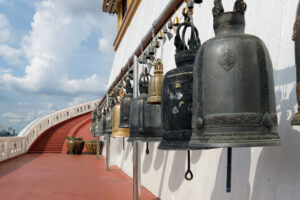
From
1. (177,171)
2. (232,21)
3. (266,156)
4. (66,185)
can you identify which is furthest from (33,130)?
(232,21)

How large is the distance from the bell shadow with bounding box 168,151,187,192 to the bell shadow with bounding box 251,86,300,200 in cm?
184

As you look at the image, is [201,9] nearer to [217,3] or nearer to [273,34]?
[273,34]

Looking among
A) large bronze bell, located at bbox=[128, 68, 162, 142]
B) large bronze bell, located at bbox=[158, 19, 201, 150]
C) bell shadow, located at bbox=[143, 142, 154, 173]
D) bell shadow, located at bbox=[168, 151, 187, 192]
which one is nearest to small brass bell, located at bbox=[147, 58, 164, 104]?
large bronze bell, located at bbox=[128, 68, 162, 142]

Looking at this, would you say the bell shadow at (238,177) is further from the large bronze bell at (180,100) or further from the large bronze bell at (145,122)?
the large bronze bell at (180,100)

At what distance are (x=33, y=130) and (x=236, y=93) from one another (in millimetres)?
18097

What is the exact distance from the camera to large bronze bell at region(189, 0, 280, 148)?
4.78ft

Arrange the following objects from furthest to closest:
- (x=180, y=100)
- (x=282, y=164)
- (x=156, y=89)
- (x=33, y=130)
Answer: (x=33, y=130) → (x=156, y=89) → (x=282, y=164) → (x=180, y=100)

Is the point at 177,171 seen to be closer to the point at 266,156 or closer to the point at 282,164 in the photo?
the point at 266,156

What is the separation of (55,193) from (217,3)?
18.7 ft

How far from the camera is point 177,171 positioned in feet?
14.6

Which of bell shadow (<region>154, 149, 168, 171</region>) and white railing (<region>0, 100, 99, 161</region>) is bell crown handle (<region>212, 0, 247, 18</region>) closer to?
bell shadow (<region>154, 149, 168, 171</region>)

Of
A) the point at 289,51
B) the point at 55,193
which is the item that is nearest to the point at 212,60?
the point at 289,51

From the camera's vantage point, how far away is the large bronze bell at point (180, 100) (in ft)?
6.36

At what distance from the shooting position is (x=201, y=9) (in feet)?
15.7
